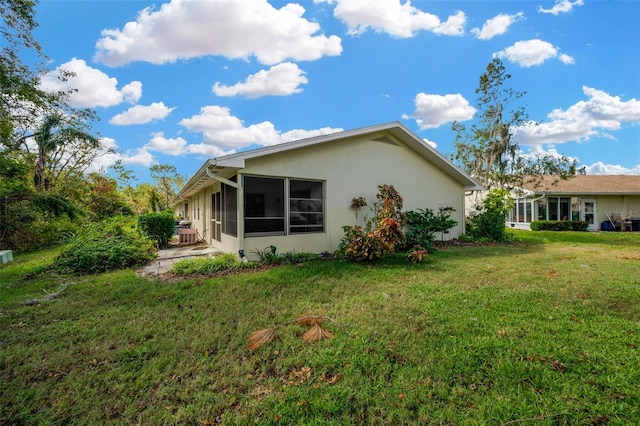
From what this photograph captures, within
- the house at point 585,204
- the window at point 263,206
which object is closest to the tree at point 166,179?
the window at point 263,206

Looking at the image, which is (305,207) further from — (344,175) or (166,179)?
(166,179)

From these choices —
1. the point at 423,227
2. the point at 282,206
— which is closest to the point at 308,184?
the point at 282,206

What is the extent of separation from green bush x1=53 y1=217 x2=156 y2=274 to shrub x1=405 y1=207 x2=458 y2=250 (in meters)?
8.19

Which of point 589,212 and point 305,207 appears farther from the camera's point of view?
point 589,212

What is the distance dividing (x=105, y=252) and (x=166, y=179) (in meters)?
37.3

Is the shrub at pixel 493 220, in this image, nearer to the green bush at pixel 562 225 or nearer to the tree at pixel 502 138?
the tree at pixel 502 138

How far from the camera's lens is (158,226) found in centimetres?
1097

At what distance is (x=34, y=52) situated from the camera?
11.9 meters

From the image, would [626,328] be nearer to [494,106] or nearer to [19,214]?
[19,214]

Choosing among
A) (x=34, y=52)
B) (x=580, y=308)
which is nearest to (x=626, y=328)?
(x=580, y=308)

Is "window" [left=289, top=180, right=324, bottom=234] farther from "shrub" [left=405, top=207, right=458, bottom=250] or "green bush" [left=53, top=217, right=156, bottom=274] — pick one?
"green bush" [left=53, top=217, right=156, bottom=274]

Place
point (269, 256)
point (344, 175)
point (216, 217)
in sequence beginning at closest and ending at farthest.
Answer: point (269, 256)
point (344, 175)
point (216, 217)

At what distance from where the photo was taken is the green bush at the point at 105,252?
6.65 m

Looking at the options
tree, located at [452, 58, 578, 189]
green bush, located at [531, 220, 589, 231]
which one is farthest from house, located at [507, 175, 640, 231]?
tree, located at [452, 58, 578, 189]
